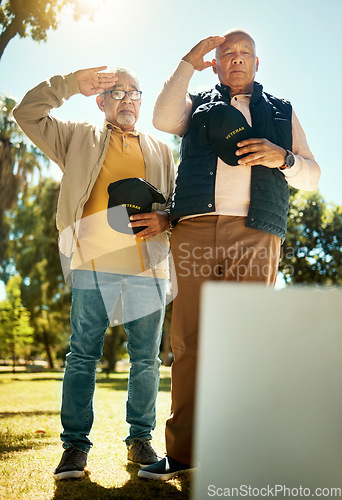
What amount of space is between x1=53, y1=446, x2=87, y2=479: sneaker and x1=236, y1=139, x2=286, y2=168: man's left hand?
167 cm

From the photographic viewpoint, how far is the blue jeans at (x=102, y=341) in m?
2.55

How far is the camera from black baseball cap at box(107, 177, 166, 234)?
248cm

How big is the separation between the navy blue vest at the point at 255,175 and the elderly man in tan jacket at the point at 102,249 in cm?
31

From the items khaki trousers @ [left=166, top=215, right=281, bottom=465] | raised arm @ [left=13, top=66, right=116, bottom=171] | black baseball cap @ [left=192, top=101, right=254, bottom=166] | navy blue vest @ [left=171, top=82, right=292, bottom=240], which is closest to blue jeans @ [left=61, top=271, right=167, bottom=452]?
khaki trousers @ [left=166, top=215, right=281, bottom=465]

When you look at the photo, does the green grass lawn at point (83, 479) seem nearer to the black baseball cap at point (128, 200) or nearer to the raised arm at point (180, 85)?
the black baseball cap at point (128, 200)

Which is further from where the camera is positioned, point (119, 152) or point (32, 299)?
point (32, 299)

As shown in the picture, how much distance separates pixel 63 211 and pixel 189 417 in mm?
1382

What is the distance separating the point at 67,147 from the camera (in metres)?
2.92

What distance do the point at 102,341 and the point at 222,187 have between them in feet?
3.75

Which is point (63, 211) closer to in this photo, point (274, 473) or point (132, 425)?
point (132, 425)

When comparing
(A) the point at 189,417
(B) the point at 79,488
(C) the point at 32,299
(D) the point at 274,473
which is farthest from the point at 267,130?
(C) the point at 32,299

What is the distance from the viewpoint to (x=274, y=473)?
1306mm

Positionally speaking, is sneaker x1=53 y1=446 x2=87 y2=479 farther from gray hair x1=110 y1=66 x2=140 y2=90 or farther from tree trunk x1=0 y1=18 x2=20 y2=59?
tree trunk x1=0 y1=18 x2=20 y2=59

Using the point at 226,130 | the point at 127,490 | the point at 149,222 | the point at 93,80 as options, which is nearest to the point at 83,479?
the point at 127,490
